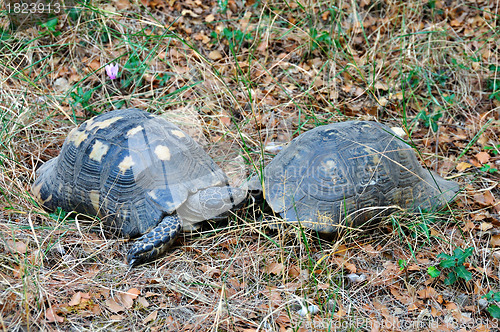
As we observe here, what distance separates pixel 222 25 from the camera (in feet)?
19.9

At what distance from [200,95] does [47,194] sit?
82.1 inches

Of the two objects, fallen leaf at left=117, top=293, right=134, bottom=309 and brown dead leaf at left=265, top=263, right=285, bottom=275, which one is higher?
fallen leaf at left=117, top=293, right=134, bottom=309

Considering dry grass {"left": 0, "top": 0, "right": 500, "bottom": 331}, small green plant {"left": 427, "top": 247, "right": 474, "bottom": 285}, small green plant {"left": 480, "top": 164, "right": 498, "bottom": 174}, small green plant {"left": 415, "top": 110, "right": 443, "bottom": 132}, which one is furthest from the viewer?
small green plant {"left": 415, "top": 110, "right": 443, "bottom": 132}

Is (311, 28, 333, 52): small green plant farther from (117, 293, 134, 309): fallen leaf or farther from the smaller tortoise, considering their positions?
(117, 293, 134, 309): fallen leaf

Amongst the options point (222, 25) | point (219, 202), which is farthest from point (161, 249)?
point (222, 25)

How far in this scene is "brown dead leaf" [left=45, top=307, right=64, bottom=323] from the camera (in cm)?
287

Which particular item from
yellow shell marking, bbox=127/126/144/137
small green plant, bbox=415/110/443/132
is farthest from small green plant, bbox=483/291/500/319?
yellow shell marking, bbox=127/126/144/137

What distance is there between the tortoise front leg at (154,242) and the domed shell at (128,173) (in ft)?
0.35

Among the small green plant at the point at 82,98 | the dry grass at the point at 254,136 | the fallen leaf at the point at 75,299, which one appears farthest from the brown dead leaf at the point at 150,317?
the small green plant at the point at 82,98

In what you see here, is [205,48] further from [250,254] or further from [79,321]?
[79,321]

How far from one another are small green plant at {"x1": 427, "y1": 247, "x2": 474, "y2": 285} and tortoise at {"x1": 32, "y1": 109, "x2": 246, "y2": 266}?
5.35 ft

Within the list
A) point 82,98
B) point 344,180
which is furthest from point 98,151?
point 344,180

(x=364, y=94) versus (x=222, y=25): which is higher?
(x=222, y=25)

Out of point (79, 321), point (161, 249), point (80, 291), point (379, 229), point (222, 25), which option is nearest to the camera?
point (79, 321)
